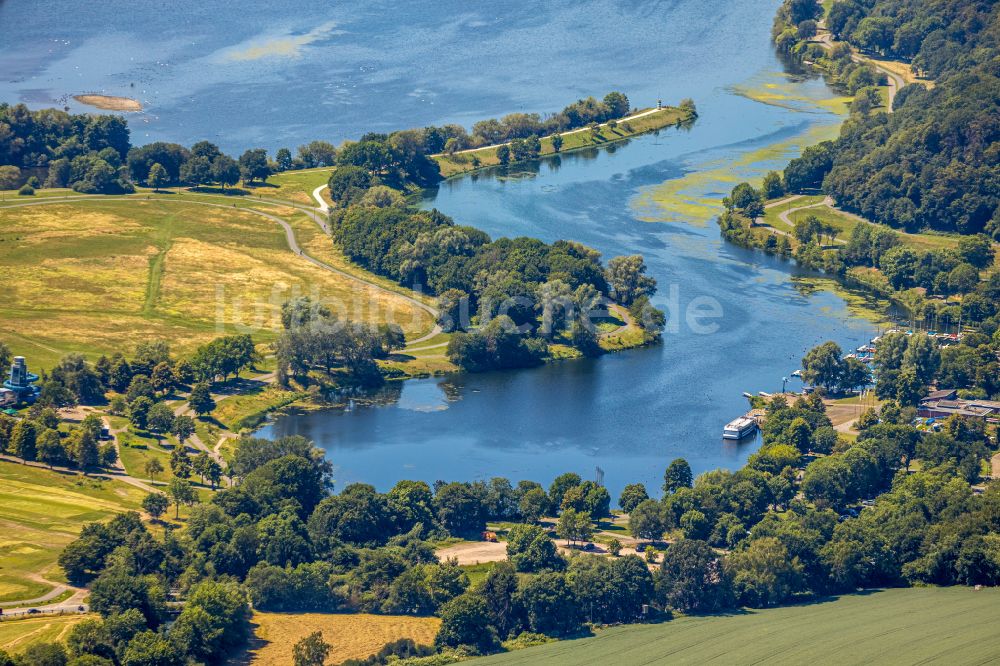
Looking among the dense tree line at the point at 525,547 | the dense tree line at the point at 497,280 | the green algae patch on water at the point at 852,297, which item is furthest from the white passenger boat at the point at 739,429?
the green algae patch on water at the point at 852,297

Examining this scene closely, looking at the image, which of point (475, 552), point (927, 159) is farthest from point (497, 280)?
point (927, 159)

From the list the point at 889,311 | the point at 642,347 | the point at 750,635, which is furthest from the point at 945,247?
the point at 750,635

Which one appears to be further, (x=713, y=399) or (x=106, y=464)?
(x=713, y=399)

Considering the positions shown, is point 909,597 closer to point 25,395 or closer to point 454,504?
point 454,504

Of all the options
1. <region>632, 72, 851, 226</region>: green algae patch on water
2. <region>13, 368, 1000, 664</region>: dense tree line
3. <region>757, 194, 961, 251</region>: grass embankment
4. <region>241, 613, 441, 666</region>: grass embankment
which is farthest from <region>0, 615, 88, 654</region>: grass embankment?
<region>757, 194, 961, 251</region>: grass embankment

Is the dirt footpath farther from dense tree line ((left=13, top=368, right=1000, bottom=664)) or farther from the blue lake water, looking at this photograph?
the blue lake water

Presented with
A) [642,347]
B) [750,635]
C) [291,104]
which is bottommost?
[750,635]

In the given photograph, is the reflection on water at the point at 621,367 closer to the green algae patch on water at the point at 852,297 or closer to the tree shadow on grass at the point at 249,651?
the green algae patch on water at the point at 852,297

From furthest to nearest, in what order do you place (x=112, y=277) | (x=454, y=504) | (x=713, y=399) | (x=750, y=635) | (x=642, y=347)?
(x=112, y=277) < (x=642, y=347) < (x=713, y=399) < (x=454, y=504) < (x=750, y=635)
